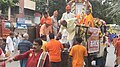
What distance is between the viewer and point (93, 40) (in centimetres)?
1377

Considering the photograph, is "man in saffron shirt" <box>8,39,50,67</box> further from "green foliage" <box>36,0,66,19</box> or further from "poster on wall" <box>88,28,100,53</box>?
"green foliage" <box>36,0,66,19</box>

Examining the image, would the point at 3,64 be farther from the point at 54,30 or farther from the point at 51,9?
the point at 51,9

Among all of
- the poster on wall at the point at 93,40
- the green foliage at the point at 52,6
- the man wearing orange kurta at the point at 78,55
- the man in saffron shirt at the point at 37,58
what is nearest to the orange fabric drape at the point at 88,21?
the poster on wall at the point at 93,40

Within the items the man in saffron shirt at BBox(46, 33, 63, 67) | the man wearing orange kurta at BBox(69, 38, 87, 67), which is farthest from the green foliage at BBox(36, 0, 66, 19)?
the man wearing orange kurta at BBox(69, 38, 87, 67)

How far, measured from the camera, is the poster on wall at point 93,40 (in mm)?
13303

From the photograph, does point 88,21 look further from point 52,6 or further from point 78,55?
point 52,6

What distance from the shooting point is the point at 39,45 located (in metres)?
7.21

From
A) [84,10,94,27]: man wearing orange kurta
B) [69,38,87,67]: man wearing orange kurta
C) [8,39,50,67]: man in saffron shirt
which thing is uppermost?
[84,10,94,27]: man wearing orange kurta

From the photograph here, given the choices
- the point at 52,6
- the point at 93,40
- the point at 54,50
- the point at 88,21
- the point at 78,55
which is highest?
the point at 52,6

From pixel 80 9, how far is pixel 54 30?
1.80 metres

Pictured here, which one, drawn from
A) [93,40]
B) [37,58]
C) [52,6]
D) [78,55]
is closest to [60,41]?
[93,40]

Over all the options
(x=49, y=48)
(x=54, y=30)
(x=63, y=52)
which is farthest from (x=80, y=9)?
(x=49, y=48)

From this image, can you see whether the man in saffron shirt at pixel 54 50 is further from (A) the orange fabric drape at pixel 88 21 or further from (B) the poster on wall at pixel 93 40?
(A) the orange fabric drape at pixel 88 21

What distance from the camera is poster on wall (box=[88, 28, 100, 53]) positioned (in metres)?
13.3
